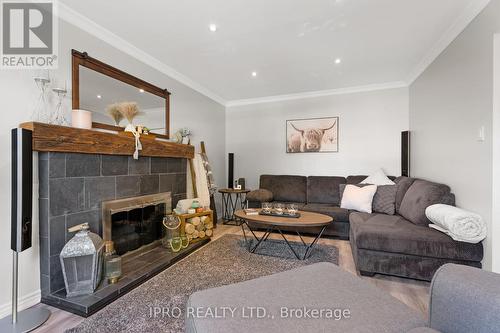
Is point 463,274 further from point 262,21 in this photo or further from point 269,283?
point 262,21

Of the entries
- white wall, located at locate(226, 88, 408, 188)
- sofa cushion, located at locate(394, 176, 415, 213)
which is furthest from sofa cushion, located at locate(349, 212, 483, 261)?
white wall, located at locate(226, 88, 408, 188)

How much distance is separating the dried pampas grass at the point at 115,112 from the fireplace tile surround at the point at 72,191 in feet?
1.43

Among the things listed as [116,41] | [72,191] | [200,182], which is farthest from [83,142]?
[200,182]

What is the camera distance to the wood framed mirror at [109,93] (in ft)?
7.22

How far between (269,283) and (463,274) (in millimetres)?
804

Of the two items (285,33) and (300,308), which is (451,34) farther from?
(300,308)

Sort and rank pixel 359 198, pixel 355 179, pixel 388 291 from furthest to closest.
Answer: pixel 355 179 → pixel 359 198 → pixel 388 291

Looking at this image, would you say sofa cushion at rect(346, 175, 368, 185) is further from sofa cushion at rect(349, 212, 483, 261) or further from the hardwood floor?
sofa cushion at rect(349, 212, 483, 261)

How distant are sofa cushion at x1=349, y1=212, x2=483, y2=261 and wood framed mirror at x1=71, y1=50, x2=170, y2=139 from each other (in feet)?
9.17

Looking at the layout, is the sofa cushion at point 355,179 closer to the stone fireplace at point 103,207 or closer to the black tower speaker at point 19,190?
the stone fireplace at point 103,207

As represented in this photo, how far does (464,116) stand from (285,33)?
77.4 inches

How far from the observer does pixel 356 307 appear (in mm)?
982

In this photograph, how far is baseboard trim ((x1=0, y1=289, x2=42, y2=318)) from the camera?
1690 mm

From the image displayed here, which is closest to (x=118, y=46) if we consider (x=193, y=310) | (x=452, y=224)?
(x=193, y=310)
